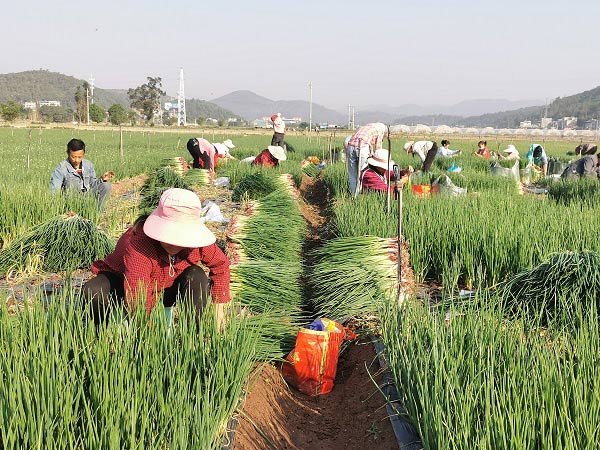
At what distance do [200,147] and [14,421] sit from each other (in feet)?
27.2

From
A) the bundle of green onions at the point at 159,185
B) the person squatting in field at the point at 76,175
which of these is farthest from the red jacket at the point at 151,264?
the bundle of green onions at the point at 159,185

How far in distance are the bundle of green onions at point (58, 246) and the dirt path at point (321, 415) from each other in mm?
1935

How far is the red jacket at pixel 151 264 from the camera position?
2605mm

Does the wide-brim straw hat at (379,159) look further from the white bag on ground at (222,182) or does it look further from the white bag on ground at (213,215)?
the white bag on ground at (222,182)

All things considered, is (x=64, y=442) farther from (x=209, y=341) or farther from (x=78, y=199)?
(x=78, y=199)

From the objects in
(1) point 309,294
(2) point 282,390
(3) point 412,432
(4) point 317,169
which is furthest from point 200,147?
(3) point 412,432

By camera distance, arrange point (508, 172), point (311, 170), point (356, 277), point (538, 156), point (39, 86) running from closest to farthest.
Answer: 1. point (356, 277)
2. point (508, 172)
3. point (538, 156)
4. point (311, 170)
5. point (39, 86)

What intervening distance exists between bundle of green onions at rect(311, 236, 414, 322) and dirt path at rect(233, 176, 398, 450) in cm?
27

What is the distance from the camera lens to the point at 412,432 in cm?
213

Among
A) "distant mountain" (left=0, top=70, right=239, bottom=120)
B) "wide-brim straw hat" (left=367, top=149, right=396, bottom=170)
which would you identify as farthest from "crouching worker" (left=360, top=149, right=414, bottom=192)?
"distant mountain" (left=0, top=70, right=239, bottom=120)

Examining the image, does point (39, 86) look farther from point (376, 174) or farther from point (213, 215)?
point (376, 174)

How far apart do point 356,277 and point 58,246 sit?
2.14 metres

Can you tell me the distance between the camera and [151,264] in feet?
8.73

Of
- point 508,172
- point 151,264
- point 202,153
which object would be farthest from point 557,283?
point 202,153
